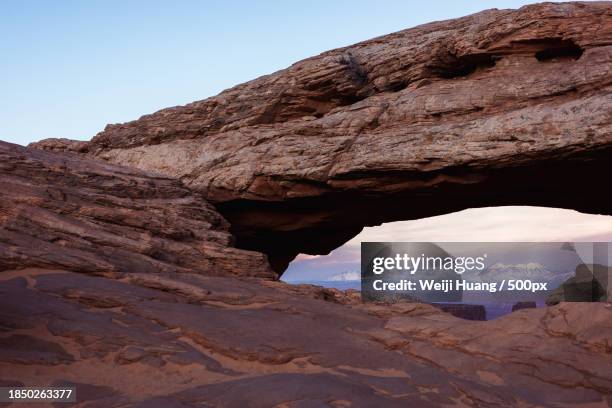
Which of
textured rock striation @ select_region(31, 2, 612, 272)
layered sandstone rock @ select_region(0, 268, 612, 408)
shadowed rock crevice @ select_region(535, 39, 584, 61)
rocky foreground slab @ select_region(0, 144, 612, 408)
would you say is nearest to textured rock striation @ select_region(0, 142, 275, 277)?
rocky foreground slab @ select_region(0, 144, 612, 408)

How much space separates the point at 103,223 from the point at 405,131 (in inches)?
436

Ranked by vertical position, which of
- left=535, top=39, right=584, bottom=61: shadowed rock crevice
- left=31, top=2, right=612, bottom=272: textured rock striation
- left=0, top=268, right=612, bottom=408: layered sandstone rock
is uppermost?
left=535, top=39, right=584, bottom=61: shadowed rock crevice

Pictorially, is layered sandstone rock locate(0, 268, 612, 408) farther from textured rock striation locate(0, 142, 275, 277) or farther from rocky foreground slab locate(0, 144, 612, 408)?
textured rock striation locate(0, 142, 275, 277)

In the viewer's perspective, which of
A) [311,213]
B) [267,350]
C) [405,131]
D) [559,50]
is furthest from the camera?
[311,213]

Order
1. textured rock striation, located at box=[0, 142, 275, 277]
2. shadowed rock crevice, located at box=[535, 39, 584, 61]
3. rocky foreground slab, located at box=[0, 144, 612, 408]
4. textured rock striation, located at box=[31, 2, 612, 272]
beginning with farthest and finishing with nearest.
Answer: shadowed rock crevice, located at box=[535, 39, 584, 61]
textured rock striation, located at box=[31, 2, 612, 272]
textured rock striation, located at box=[0, 142, 275, 277]
rocky foreground slab, located at box=[0, 144, 612, 408]

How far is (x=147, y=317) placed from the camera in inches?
513

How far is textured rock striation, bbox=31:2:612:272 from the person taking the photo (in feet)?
63.9

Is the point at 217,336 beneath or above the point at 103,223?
beneath

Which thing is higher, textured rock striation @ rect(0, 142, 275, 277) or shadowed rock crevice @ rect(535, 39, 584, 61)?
shadowed rock crevice @ rect(535, 39, 584, 61)

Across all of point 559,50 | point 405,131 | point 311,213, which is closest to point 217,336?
point 405,131

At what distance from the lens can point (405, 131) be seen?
2161cm

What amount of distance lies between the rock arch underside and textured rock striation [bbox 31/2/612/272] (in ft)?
0.24

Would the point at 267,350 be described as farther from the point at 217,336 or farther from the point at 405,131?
the point at 405,131

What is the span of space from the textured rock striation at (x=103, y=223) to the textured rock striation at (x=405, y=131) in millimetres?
3629
